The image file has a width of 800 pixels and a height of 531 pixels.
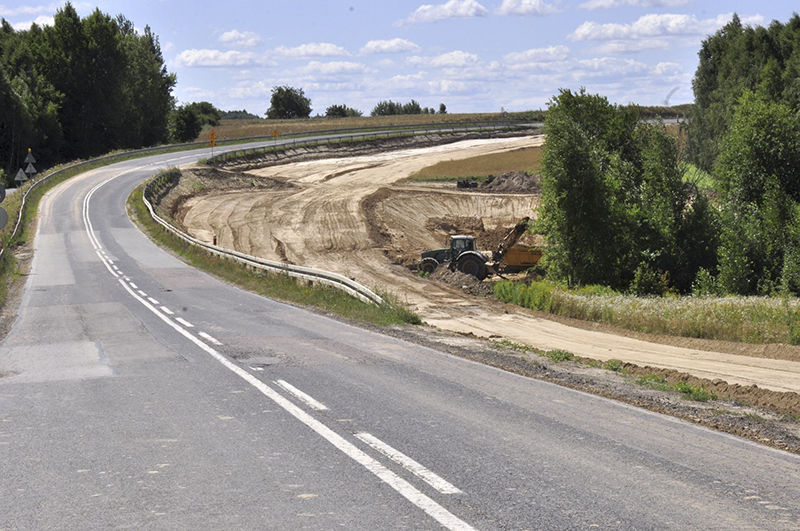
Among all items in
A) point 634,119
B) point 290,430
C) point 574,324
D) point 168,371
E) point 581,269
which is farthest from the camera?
point 634,119

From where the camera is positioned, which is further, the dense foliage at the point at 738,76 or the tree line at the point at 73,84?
the tree line at the point at 73,84

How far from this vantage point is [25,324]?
67.1 ft

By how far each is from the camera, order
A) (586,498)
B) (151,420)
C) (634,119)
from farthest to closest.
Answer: (634,119), (151,420), (586,498)

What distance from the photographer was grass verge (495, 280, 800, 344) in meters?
21.3

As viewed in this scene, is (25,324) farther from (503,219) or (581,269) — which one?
(503,219)

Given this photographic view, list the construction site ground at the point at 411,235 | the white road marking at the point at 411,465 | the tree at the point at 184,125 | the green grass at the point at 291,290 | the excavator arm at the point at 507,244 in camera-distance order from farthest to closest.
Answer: the tree at the point at 184,125 → the excavator arm at the point at 507,244 → the green grass at the point at 291,290 → the construction site ground at the point at 411,235 → the white road marking at the point at 411,465

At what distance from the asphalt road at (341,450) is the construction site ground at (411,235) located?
405cm

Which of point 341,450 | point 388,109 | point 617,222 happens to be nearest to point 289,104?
point 388,109

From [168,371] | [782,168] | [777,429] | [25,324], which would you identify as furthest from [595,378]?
[782,168]

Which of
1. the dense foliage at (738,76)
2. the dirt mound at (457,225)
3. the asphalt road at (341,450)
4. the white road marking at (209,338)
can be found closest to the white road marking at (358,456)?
the asphalt road at (341,450)

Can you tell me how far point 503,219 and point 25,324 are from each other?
122 ft

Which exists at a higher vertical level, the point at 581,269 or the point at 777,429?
the point at 777,429

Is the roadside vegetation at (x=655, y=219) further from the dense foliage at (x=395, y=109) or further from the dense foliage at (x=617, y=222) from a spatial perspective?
the dense foliage at (x=395, y=109)

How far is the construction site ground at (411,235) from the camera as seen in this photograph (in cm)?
1833
